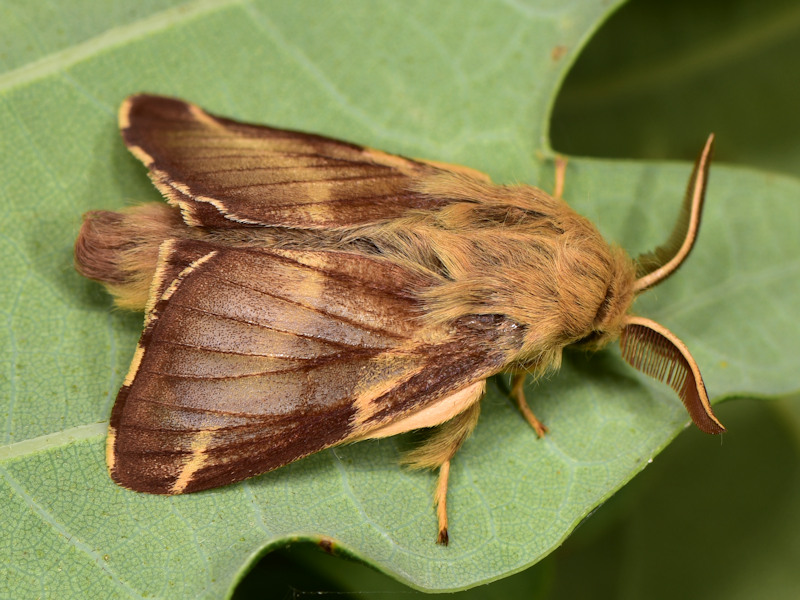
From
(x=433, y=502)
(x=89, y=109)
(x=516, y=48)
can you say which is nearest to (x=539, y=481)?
(x=433, y=502)

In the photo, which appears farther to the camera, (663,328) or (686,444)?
(686,444)

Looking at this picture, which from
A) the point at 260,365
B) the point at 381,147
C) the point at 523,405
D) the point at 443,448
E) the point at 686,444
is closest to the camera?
the point at 260,365

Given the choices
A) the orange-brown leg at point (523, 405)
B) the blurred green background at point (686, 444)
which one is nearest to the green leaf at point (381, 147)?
the orange-brown leg at point (523, 405)

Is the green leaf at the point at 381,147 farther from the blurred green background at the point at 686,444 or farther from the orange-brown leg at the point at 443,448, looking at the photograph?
the blurred green background at the point at 686,444

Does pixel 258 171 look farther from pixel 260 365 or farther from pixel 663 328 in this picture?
pixel 663 328

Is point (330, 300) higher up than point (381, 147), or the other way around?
point (381, 147)

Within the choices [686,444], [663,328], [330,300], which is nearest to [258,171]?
[330,300]

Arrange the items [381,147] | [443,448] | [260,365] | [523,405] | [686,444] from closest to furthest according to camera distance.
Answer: [260,365], [443,448], [523,405], [381,147], [686,444]
